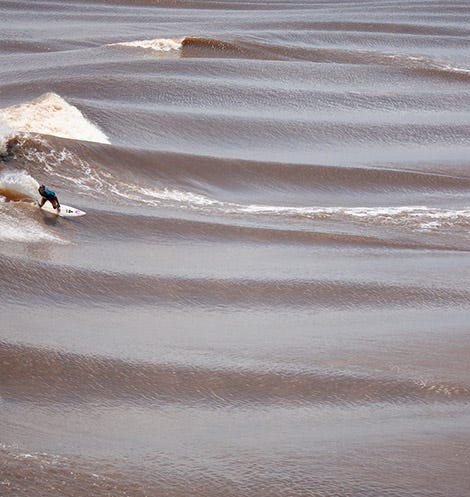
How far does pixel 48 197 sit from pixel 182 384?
3.83 meters

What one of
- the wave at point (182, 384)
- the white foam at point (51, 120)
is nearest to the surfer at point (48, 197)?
the white foam at point (51, 120)

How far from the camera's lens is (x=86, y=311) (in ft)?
33.1

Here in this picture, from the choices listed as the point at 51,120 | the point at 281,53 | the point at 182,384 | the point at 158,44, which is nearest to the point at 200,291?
the point at 182,384

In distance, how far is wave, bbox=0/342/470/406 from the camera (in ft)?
28.1

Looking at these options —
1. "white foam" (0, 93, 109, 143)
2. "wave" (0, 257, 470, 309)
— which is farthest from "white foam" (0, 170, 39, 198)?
"white foam" (0, 93, 109, 143)

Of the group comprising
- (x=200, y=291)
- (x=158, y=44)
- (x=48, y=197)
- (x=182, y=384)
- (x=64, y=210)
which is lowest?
(x=182, y=384)

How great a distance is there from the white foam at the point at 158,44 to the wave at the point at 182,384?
13100mm

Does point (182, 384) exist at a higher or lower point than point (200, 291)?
lower

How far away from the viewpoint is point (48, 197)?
39.1 feet

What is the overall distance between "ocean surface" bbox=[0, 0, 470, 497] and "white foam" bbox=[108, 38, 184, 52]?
0.07 meters

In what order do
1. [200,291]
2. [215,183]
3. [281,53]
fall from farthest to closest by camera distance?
[281,53] < [215,183] < [200,291]

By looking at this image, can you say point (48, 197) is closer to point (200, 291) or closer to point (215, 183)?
point (200, 291)

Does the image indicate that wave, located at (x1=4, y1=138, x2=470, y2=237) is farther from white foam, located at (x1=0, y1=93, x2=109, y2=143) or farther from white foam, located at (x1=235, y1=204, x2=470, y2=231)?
white foam, located at (x1=0, y1=93, x2=109, y2=143)

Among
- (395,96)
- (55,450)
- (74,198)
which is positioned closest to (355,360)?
(55,450)
